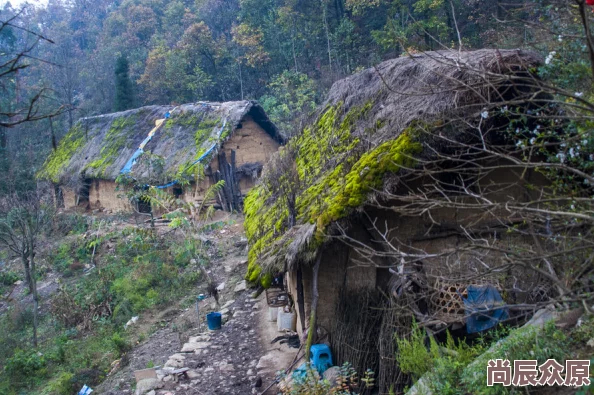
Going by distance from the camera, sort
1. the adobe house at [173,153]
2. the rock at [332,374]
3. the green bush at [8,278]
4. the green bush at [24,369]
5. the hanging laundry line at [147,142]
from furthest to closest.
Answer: the adobe house at [173,153], the hanging laundry line at [147,142], the green bush at [8,278], the green bush at [24,369], the rock at [332,374]

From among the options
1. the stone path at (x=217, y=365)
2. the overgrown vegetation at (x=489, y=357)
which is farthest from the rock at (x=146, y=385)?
the overgrown vegetation at (x=489, y=357)

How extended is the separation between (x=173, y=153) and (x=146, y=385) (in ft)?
36.7

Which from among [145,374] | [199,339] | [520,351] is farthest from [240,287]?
[520,351]

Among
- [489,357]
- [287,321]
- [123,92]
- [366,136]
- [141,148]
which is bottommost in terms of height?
[287,321]

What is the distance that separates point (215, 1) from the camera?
29.3 metres

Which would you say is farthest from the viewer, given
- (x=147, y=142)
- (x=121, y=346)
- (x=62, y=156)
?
(x=62, y=156)

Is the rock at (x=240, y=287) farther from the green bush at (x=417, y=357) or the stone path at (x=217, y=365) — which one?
the green bush at (x=417, y=357)

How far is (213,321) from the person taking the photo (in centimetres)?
906

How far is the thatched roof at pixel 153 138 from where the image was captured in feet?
55.5

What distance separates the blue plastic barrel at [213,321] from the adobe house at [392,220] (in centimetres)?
252

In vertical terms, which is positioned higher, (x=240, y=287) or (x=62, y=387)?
(x=240, y=287)

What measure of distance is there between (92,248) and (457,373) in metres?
14.1

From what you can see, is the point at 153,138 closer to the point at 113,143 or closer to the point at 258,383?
the point at 113,143

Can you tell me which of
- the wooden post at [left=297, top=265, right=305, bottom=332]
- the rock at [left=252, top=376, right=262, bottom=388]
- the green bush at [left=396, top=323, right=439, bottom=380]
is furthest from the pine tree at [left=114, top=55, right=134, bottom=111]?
the green bush at [left=396, top=323, right=439, bottom=380]
